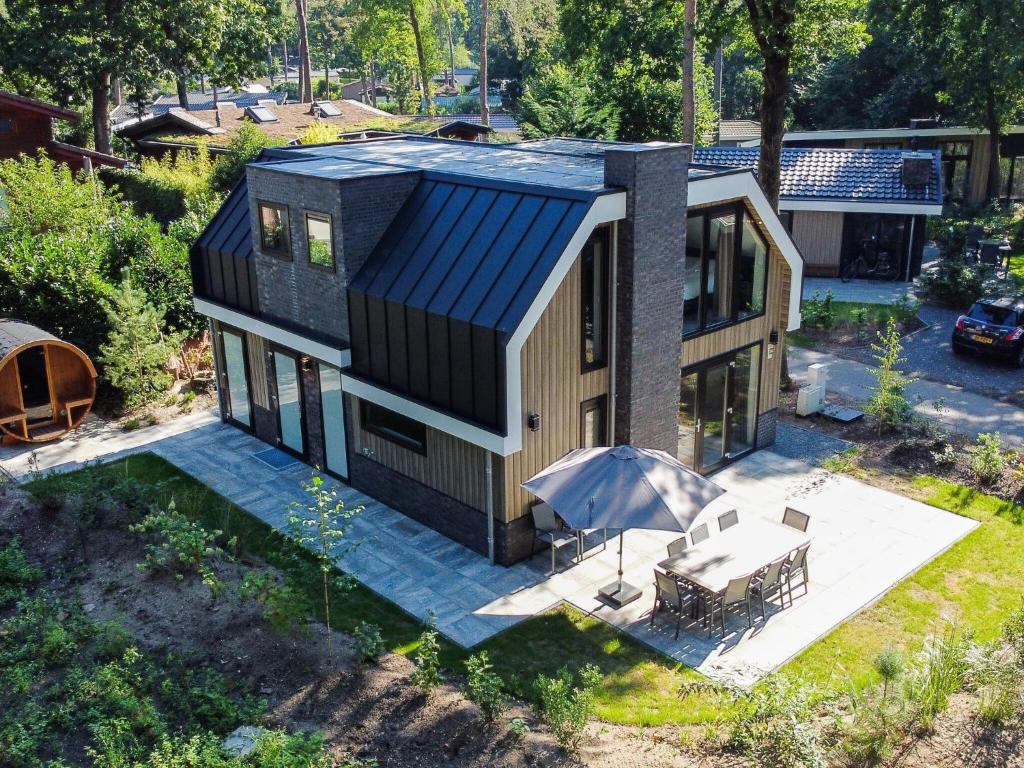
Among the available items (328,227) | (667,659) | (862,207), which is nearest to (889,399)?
(667,659)

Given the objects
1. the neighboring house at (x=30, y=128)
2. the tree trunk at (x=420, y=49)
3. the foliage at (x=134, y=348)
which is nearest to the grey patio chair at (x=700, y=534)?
the foliage at (x=134, y=348)

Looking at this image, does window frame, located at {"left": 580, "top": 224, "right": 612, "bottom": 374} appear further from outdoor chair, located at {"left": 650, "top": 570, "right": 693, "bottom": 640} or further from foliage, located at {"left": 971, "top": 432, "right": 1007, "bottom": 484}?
foliage, located at {"left": 971, "top": 432, "right": 1007, "bottom": 484}

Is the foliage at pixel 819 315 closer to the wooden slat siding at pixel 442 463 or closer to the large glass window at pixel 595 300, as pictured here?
the large glass window at pixel 595 300

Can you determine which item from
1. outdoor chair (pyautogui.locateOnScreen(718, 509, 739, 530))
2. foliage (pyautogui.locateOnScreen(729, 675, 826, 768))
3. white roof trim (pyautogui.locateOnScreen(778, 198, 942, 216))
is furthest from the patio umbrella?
white roof trim (pyautogui.locateOnScreen(778, 198, 942, 216))

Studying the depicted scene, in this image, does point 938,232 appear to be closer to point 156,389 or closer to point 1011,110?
point 1011,110

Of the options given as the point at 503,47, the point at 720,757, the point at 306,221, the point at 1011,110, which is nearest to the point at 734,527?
the point at 720,757

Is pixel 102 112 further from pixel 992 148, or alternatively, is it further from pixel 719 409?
pixel 992 148
